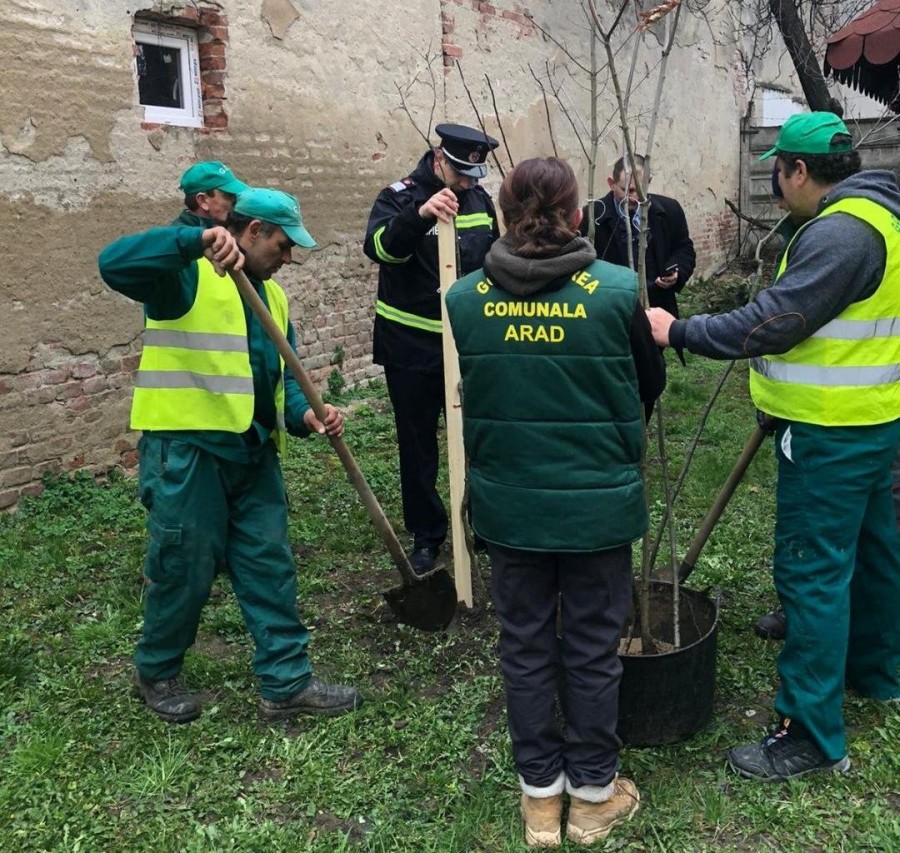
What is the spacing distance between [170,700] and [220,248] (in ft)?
5.40

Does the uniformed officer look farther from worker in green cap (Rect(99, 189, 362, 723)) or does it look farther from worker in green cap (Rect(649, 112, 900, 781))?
worker in green cap (Rect(649, 112, 900, 781))

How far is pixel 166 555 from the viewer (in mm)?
3143

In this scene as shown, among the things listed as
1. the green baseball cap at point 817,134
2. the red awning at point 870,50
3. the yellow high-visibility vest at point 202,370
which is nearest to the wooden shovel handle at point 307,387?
the yellow high-visibility vest at point 202,370

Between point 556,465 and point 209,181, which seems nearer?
point 556,465

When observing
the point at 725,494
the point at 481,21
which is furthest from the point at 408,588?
the point at 481,21

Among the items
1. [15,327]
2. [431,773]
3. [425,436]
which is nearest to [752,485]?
[425,436]

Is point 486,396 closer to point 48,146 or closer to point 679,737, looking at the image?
point 679,737

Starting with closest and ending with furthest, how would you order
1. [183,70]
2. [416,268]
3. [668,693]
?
1. [668,693]
2. [416,268]
3. [183,70]

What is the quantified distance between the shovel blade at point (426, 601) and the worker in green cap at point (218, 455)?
0.52m

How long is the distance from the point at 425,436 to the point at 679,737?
73.7 inches

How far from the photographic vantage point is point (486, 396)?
260 centimetres

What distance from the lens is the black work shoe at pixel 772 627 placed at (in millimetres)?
3801

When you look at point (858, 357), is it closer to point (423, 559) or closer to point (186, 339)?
point (186, 339)

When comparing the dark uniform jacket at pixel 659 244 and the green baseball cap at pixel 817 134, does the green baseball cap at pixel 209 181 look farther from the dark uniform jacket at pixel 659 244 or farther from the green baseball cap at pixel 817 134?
the dark uniform jacket at pixel 659 244
